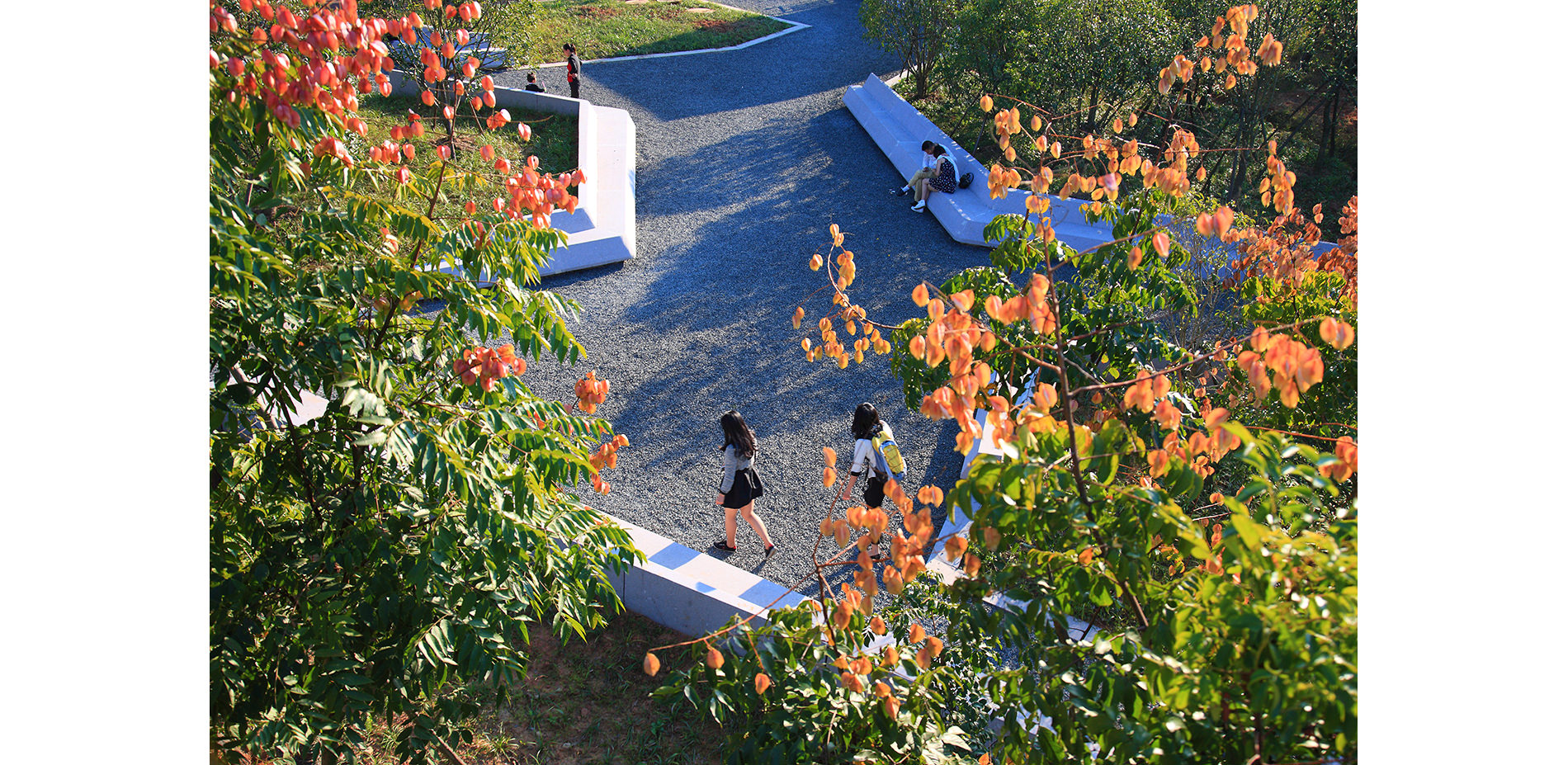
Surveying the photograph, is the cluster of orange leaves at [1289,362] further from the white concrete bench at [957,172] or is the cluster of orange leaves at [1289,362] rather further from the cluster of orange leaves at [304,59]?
the white concrete bench at [957,172]

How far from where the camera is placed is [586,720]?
18.7 ft

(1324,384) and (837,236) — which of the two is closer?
(837,236)

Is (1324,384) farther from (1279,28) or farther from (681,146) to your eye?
(681,146)

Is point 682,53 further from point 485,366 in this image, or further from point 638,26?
point 485,366

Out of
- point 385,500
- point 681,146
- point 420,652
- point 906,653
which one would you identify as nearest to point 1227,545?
point 906,653

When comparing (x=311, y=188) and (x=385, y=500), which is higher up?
(x=311, y=188)

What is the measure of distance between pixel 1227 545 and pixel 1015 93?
42.2 ft

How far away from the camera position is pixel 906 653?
159 inches

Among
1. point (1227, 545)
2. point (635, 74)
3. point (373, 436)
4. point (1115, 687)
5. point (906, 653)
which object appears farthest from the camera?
point (635, 74)

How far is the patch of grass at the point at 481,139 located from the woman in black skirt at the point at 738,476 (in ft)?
22.8

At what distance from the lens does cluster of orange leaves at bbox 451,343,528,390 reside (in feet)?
11.6

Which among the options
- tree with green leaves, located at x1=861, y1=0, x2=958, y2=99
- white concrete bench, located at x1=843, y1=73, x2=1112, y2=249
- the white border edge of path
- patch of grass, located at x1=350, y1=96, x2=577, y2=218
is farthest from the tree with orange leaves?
the white border edge of path

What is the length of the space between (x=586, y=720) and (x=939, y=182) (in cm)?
962

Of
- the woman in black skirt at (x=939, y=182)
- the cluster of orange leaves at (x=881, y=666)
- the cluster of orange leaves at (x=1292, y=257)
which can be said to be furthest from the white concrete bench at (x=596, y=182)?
the cluster of orange leaves at (x=881, y=666)
